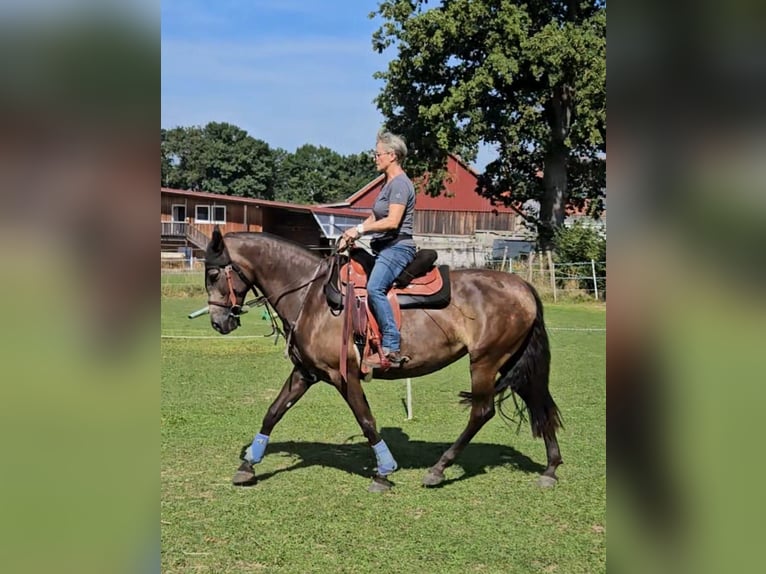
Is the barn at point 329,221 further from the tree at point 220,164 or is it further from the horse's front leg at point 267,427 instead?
the tree at point 220,164

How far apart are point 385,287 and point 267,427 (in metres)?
1.78

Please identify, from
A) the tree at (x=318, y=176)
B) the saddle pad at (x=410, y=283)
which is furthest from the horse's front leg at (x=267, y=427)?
the tree at (x=318, y=176)

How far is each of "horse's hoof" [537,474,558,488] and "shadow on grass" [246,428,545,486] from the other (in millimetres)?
383

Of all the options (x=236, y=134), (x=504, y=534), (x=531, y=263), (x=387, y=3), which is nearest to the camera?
(x=504, y=534)

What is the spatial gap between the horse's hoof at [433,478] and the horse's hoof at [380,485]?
0.32 metres

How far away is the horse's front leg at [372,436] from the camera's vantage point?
5621 mm

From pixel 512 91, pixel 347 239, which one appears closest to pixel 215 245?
pixel 347 239
